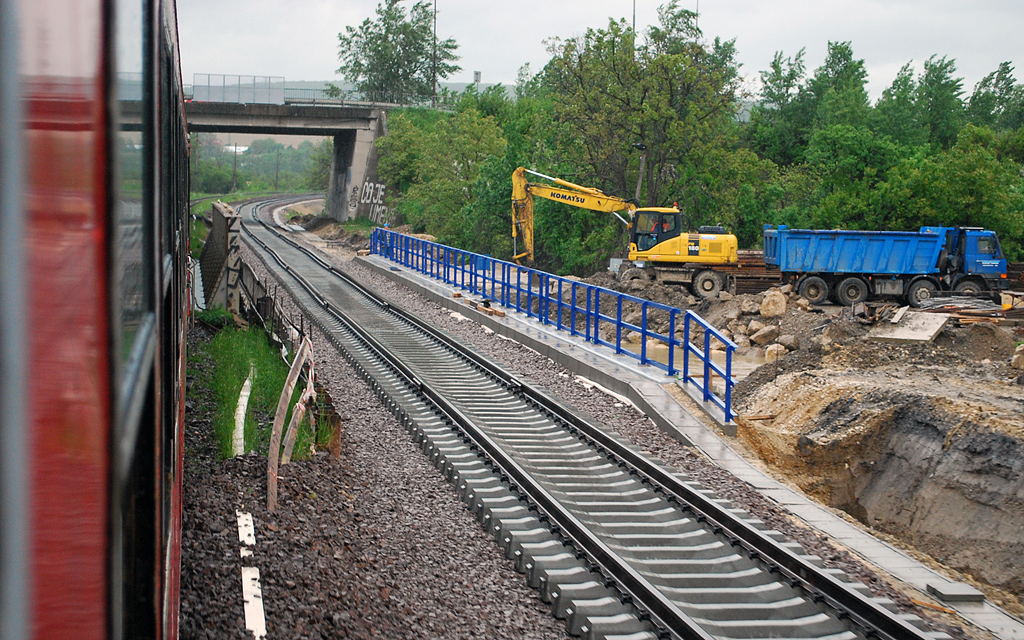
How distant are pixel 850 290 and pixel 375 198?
3431 centimetres

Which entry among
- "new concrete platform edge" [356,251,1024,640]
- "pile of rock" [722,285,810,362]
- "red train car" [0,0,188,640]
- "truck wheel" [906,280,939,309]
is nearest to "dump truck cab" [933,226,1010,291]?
"truck wheel" [906,280,939,309]

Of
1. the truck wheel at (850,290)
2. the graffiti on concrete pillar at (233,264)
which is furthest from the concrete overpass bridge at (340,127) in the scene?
the graffiti on concrete pillar at (233,264)

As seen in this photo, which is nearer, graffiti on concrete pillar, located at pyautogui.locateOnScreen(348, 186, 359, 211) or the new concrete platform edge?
the new concrete platform edge

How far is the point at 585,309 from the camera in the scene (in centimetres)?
2228

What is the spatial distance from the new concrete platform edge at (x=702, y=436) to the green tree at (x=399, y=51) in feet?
252

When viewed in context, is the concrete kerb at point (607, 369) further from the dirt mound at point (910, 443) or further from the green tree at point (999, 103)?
the green tree at point (999, 103)

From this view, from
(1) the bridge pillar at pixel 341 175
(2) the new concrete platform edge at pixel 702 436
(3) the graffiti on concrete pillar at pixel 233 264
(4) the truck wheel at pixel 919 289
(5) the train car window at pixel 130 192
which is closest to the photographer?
(5) the train car window at pixel 130 192

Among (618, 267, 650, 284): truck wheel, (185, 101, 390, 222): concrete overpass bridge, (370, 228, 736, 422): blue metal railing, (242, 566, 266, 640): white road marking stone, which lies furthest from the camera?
(185, 101, 390, 222): concrete overpass bridge

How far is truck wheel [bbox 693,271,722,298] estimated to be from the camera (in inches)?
1159

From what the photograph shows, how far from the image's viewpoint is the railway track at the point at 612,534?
7094mm

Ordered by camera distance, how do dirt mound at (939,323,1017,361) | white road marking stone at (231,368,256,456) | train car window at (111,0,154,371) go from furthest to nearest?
dirt mound at (939,323,1017,361)
white road marking stone at (231,368,256,456)
train car window at (111,0,154,371)

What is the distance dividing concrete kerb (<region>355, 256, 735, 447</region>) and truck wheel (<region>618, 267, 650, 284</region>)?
6338 mm

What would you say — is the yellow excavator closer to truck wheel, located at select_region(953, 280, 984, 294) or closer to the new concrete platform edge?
truck wheel, located at select_region(953, 280, 984, 294)

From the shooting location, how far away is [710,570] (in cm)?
824
